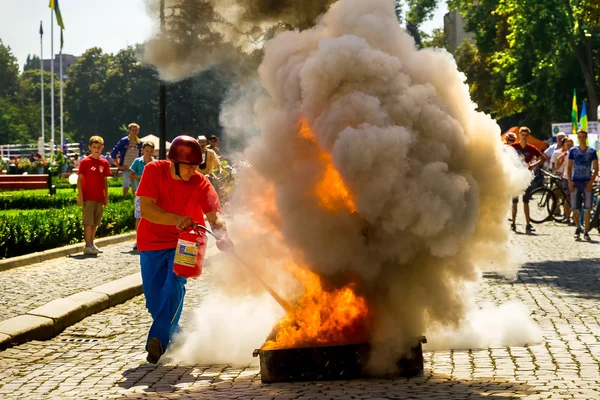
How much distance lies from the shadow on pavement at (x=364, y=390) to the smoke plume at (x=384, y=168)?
0.35 m

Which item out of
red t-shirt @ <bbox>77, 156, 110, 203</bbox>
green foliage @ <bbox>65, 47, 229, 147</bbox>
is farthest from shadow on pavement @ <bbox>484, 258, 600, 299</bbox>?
green foliage @ <bbox>65, 47, 229, 147</bbox>

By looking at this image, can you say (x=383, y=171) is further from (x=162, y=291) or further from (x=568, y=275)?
(x=568, y=275)

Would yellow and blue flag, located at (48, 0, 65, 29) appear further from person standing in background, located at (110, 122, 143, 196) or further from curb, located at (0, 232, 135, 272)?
curb, located at (0, 232, 135, 272)

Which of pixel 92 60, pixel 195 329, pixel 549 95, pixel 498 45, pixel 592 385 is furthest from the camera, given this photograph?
pixel 92 60

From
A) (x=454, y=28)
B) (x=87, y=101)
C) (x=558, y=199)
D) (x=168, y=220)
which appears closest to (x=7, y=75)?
(x=87, y=101)

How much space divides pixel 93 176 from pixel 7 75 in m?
149

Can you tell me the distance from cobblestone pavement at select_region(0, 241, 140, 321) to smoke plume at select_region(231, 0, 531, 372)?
3823mm

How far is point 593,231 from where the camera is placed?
848 inches

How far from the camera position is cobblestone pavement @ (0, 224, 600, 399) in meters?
6.28

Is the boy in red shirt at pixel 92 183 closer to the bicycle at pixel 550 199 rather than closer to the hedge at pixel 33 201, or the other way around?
the bicycle at pixel 550 199

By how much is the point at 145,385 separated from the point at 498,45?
5139 cm

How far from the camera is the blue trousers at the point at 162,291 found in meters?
7.85

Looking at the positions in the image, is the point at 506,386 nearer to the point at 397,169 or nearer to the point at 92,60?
the point at 397,169

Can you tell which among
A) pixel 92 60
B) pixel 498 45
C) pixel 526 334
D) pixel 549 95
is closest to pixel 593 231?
pixel 526 334
